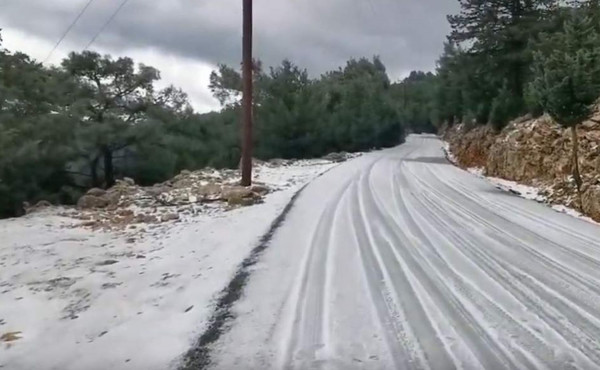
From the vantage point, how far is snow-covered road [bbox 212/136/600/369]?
13.6ft

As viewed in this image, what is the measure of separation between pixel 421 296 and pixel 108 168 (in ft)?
85.4

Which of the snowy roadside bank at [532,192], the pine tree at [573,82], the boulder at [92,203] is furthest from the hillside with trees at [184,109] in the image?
the boulder at [92,203]

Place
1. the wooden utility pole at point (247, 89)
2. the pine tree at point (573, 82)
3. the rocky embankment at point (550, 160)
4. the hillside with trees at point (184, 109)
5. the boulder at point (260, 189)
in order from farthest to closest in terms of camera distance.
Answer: the hillside with trees at point (184, 109), the wooden utility pole at point (247, 89), the boulder at point (260, 189), the rocky embankment at point (550, 160), the pine tree at point (573, 82)

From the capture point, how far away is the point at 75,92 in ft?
93.1

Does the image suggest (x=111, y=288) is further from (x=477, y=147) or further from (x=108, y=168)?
(x=477, y=147)

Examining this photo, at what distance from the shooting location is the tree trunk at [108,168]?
28.2 m

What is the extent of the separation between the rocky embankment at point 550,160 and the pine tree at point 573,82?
415mm

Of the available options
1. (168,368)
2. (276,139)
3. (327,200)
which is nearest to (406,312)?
(168,368)

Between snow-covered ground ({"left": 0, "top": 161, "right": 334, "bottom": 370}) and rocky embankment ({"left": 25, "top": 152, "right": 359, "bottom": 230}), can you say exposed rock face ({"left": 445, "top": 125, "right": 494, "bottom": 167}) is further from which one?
snow-covered ground ({"left": 0, "top": 161, "right": 334, "bottom": 370})

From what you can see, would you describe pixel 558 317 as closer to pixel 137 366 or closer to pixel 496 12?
pixel 137 366

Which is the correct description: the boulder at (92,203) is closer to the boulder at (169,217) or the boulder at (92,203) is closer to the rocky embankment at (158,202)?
the rocky embankment at (158,202)

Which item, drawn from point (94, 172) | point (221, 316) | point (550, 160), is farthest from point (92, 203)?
point (94, 172)

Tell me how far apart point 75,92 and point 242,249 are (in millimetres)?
23959

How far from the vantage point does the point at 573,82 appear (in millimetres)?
12273
